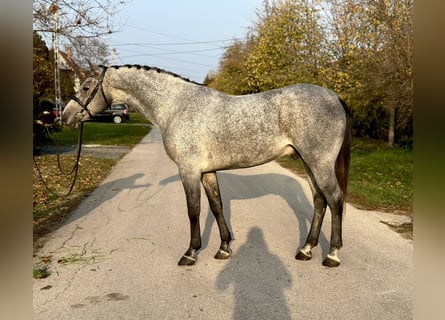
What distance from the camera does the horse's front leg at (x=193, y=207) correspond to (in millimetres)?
4348

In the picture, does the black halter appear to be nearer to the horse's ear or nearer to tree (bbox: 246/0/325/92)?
the horse's ear

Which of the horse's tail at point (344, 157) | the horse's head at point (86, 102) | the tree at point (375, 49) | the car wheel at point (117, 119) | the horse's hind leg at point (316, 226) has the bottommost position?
the car wheel at point (117, 119)

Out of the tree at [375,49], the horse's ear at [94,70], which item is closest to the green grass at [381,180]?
the tree at [375,49]

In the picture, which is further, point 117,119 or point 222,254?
point 117,119

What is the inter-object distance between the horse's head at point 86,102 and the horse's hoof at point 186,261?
6.74 feet

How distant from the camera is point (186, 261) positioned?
440cm

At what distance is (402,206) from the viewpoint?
22.7ft

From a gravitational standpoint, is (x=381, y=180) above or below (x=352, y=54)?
below

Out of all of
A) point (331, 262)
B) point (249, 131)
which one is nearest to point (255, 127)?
point (249, 131)

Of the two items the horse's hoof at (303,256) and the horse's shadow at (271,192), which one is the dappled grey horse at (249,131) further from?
the horse's shadow at (271,192)

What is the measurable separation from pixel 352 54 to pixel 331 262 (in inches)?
355

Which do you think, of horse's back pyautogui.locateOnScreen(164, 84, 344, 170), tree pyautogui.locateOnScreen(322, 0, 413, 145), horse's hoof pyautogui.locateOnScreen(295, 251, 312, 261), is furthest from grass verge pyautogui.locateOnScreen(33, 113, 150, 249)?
tree pyautogui.locateOnScreen(322, 0, 413, 145)

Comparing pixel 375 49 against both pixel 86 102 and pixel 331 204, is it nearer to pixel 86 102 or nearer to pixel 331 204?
pixel 331 204
